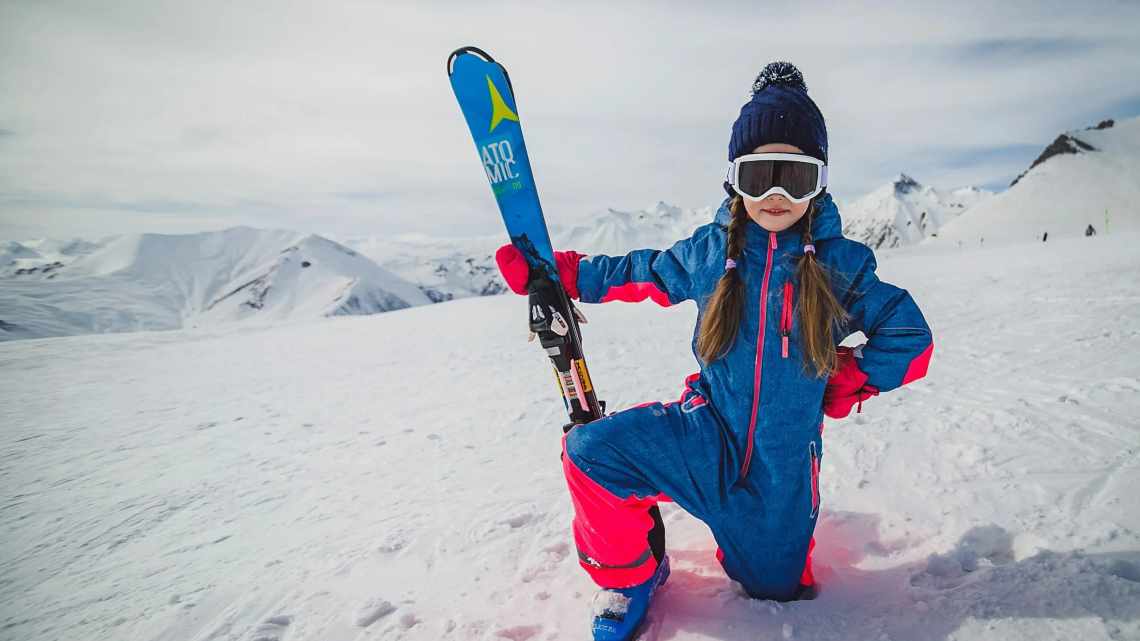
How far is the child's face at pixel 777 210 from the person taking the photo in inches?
79.3

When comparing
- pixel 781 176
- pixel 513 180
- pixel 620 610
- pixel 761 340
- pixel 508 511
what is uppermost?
pixel 513 180

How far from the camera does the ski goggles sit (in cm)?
200

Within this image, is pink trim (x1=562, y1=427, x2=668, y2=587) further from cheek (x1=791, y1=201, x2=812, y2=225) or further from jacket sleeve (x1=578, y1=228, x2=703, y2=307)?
cheek (x1=791, y1=201, x2=812, y2=225)

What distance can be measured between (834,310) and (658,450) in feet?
2.87

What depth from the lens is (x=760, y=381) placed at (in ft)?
6.63

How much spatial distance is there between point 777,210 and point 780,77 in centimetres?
61

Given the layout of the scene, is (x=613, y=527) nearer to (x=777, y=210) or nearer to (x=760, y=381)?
(x=760, y=381)

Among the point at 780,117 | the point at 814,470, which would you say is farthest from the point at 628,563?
the point at 780,117

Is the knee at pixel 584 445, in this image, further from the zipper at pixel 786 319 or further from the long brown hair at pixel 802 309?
the zipper at pixel 786 319

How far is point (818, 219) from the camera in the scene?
2.07 m

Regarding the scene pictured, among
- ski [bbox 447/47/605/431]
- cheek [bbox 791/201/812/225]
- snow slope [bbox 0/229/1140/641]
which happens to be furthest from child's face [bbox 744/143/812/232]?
snow slope [bbox 0/229/1140/641]

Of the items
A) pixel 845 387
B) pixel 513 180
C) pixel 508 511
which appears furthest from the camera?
pixel 508 511

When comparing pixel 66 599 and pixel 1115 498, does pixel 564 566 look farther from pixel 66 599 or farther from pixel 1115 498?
pixel 66 599

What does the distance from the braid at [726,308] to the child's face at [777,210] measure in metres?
0.09
